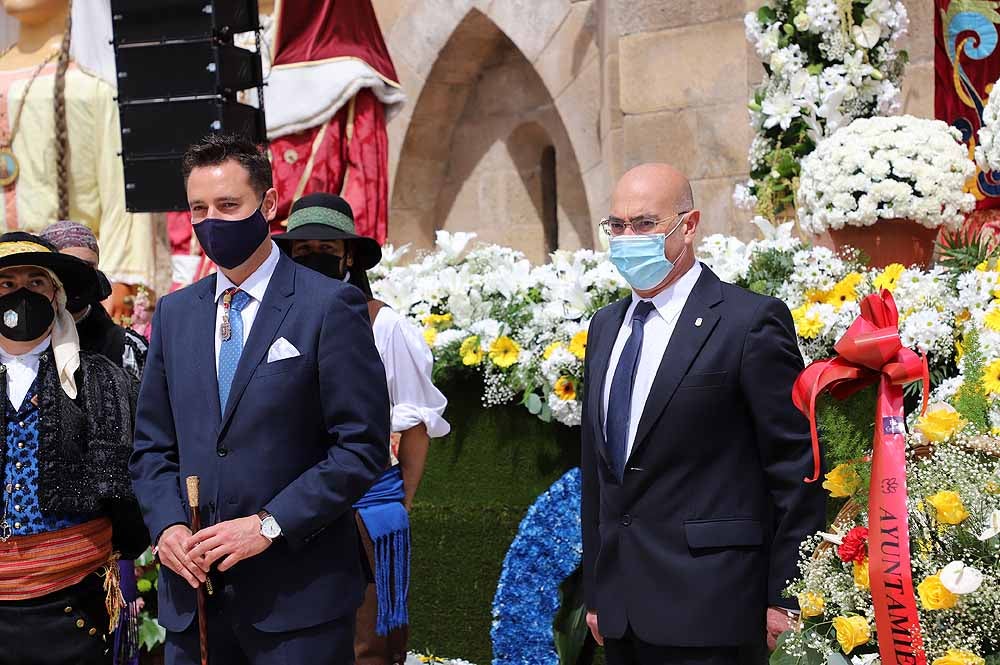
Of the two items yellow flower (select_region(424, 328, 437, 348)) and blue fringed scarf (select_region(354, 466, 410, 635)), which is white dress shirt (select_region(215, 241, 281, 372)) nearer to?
blue fringed scarf (select_region(354, 466, 410, 635))

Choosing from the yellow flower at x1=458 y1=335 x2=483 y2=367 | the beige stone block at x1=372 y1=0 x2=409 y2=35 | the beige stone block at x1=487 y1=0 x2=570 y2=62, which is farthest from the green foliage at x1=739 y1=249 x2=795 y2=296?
the beige stone block at x1=372 y1=0 x2=409 y2=35

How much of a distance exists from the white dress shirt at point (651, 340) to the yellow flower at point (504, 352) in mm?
1692

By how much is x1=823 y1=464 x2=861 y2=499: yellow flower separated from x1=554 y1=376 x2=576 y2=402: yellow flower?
218cm

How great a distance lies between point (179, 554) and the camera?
293cm

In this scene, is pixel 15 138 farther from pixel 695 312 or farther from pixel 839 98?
pixel 695 312

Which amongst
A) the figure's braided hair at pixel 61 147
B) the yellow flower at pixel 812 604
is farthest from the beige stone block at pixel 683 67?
the yellow flower at pixel 812 604

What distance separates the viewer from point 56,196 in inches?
327

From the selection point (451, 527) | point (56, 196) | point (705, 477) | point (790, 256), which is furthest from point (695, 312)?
point (56, 196)

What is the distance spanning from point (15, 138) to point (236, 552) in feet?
20.9

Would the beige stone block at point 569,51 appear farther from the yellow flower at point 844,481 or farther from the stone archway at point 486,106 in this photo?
the yellow flower at point 844,481

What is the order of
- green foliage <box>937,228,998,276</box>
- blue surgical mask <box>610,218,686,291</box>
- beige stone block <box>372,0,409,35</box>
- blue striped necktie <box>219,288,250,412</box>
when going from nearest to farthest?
blue striped necktie <box>219,288,250,412</box>
blue surgical mask <box>610,218,686,291</box>
green foliage <box>937,228,998,276</box>
beige stone block <box>372,0,409,35</box>

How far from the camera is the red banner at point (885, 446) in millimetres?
2352

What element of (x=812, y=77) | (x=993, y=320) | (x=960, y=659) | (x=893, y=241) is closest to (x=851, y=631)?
(x=960, y=659)

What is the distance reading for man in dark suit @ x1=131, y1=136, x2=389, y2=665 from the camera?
2.95 m
